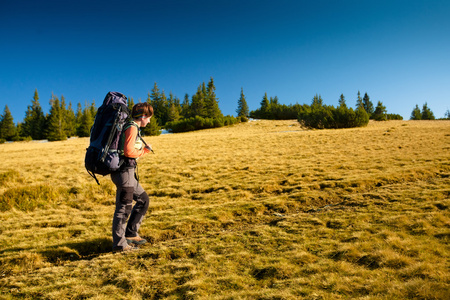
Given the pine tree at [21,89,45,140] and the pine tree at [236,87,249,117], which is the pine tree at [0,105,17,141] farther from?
the pine tree at [236,87,249,117]

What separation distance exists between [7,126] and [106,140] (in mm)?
89788

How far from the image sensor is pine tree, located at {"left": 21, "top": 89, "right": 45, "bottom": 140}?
6704 centimetres

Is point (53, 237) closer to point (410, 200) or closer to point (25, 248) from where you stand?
point (25, 248)

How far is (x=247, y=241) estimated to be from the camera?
4.61 meters

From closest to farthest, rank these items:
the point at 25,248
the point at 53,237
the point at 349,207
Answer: the point at 25,248 → the point at 53,237 → the point at 349,207

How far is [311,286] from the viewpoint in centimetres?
308

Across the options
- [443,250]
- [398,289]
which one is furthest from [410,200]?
[398,289]

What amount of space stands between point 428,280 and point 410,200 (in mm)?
3877

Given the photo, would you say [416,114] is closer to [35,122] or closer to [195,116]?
[195,116]

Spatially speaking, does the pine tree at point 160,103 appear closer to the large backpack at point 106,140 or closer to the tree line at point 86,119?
the tree line at point 86,119

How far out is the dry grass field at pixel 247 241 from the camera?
3195 millimetres

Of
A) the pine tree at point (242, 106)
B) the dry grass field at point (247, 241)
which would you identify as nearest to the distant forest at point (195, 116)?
the pine tree at point (242, 106)

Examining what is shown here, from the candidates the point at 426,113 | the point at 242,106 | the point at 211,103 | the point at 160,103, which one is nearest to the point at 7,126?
the point at 160,103

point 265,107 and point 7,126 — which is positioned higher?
point 265,107
